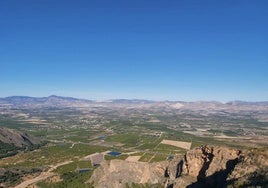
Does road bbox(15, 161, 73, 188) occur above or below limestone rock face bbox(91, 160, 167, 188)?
below

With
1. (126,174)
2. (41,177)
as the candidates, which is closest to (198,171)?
(126,174)

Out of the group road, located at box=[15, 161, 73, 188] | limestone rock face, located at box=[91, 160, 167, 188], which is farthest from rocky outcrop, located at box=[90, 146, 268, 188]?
road, located at box=[15, 161, 73, 188]

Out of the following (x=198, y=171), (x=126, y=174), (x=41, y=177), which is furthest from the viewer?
(x=41, y=177)

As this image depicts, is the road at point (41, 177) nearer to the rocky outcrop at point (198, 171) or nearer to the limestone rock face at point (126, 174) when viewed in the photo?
the rocky outcrop at point (198, 171)

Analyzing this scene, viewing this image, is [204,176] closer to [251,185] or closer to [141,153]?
[251,185]

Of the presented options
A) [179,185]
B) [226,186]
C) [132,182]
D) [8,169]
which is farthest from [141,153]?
[226,186]

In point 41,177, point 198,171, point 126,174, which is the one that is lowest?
point 41,177

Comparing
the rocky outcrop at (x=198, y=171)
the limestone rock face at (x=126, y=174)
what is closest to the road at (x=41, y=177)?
the rocky outcrop at (x=198, y=171)

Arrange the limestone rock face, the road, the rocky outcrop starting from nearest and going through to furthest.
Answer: the rocky outcrop < the limestone rock face < the road

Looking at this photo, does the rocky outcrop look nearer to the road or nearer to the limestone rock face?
the limestone rock face

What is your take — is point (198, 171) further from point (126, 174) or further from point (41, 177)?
point (41, 177)
